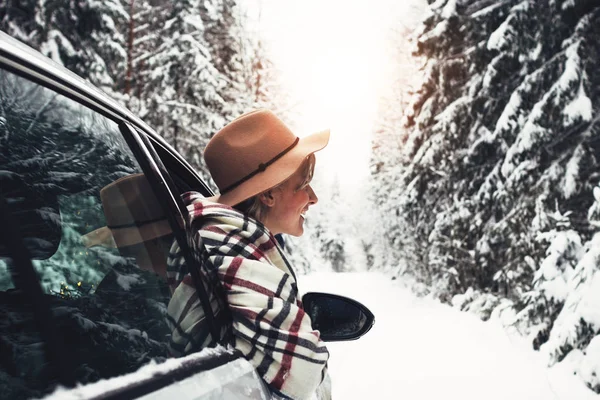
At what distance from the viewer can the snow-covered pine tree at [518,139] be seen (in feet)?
25.0

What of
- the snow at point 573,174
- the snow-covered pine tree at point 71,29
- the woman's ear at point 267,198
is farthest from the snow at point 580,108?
the snow-covered pine tree at point 71,29

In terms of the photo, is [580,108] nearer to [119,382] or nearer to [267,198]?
[267,198]

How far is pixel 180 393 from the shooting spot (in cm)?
103

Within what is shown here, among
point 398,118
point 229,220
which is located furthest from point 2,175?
point 398,118

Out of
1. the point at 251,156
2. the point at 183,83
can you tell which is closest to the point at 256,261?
the point at 251,156

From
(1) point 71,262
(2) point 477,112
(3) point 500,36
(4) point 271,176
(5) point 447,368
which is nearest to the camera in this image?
(1) point 71,262

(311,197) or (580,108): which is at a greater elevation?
(311,197)

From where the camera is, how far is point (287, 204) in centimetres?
191

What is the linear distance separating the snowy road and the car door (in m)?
5.08

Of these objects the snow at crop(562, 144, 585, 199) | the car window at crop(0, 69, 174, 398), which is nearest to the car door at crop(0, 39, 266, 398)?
the car window at crop(0, 69, 174, 398)

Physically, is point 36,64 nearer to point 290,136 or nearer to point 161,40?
point 290,136

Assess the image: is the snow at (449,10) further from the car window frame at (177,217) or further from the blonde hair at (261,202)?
the car window frame at (177,217)

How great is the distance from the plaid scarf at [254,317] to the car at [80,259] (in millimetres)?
36

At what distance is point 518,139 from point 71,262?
9483 mm
